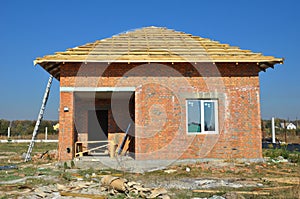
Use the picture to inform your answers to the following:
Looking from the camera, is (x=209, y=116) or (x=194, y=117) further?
(x=209, y=116)

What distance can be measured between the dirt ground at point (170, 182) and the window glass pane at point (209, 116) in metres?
1.69

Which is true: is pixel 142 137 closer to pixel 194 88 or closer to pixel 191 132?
pixel 191 132

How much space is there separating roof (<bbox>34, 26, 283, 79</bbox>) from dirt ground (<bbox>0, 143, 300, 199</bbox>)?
4.46m

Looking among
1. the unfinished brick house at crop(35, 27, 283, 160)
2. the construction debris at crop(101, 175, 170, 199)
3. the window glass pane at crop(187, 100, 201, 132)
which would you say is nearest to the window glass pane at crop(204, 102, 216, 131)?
the unfinished brick house at crop(35, 27, 283, 160)

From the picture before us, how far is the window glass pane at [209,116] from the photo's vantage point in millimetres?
14863

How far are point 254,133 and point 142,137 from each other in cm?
501

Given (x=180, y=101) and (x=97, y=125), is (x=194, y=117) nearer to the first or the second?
(x=180, y=101)

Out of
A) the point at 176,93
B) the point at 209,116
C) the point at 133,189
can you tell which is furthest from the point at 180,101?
the point at 133,189

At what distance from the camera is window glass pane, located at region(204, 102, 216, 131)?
14863 millimetres

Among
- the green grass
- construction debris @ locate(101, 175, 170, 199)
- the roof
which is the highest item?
the roof

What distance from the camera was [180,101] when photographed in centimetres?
1473

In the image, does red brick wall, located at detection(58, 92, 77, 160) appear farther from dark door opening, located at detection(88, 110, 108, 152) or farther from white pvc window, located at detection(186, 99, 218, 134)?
white pvc window, located at detection(186, 99, 218, 134)

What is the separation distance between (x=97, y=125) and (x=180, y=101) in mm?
6830

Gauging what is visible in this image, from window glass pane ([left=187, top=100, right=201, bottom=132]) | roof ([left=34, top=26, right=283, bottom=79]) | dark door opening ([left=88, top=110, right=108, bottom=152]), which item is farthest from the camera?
dark door opening ([left=88, top=110, right=108, bottom=152])
